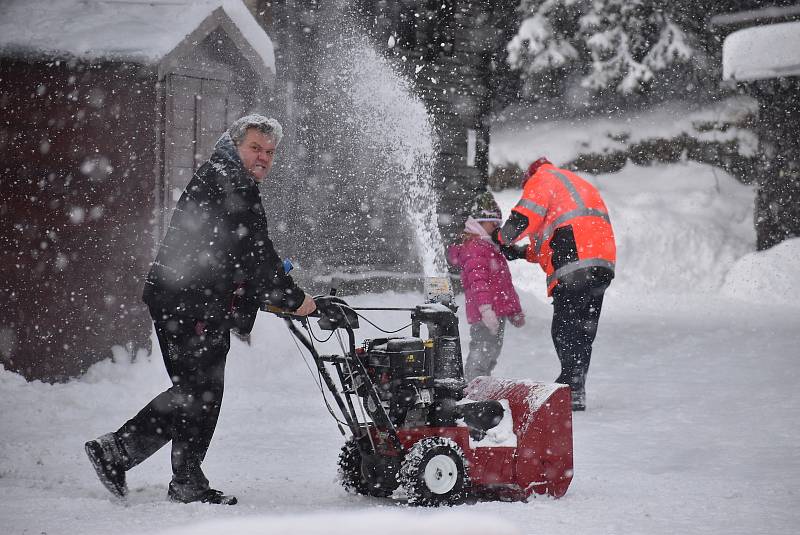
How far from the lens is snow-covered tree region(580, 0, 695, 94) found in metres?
24.9

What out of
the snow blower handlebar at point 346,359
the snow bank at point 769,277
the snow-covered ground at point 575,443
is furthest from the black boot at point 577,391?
the snow bank at point 769,277

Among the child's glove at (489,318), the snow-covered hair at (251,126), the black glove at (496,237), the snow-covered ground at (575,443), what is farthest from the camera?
the child's glove at (489,318)

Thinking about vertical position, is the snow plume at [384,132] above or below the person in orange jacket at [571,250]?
above

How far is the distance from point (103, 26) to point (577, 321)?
4.56m

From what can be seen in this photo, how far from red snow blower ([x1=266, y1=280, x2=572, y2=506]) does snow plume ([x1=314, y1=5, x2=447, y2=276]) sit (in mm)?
7146

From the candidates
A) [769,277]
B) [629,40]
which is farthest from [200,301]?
[629,40]

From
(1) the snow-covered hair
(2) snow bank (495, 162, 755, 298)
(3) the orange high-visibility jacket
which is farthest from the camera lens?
(2) snow bank (495, 162, 755, 298)

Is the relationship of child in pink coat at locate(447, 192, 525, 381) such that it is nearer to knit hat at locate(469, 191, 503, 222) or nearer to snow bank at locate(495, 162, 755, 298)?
knit hat at locate(469, 191, 503, 222)

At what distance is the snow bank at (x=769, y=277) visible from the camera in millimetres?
14672

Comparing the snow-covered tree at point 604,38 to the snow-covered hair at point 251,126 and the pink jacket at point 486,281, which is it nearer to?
the pink jacket at point 486,281

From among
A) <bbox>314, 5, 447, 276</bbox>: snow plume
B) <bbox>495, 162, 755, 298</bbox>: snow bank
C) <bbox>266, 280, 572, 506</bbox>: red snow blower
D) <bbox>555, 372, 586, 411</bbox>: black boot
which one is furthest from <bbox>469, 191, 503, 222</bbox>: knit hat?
<bbox>495, 162, 755, 298</bbox>: snow bank

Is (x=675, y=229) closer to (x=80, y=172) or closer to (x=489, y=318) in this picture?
(x=489, y=318)

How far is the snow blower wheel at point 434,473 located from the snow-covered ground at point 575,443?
0.08m

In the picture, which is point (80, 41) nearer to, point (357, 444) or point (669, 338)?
point (357, 444)
